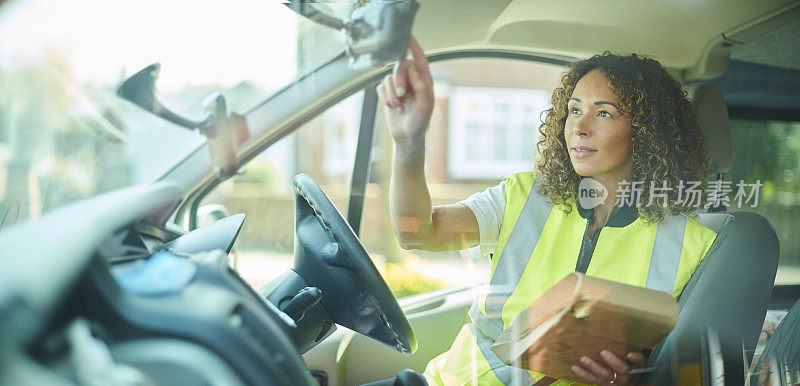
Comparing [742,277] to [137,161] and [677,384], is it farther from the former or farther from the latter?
[137,161]

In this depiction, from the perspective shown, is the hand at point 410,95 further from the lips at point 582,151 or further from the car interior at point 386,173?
the lips at point 582,151

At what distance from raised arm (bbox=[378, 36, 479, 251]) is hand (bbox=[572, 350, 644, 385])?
34cm

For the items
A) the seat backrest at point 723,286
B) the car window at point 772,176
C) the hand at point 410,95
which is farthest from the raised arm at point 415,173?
the car window at point 772,176

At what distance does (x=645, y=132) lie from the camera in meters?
1.26

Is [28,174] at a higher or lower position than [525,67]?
lower

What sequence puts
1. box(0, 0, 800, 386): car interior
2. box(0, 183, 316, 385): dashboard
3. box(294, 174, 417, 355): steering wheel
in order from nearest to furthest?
box(0, 183, 316, 385): dashboard
box(0, 0, 800, 386): car interior
box(294, 174, 417, 355): steering wheel

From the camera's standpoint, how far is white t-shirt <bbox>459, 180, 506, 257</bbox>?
1.31m

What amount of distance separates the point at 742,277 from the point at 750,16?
22.6 inches

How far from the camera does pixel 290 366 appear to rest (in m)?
0.83

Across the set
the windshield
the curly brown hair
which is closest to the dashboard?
the windshield

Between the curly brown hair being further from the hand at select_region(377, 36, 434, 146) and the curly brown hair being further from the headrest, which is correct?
the hand at select_region(377, 36, 434, 146)

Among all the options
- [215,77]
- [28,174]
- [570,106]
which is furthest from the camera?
[570,106]

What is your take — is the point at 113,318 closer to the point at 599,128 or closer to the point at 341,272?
the point at 341,272

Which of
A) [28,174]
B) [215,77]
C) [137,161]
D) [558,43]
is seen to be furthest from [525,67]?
[28,174]
